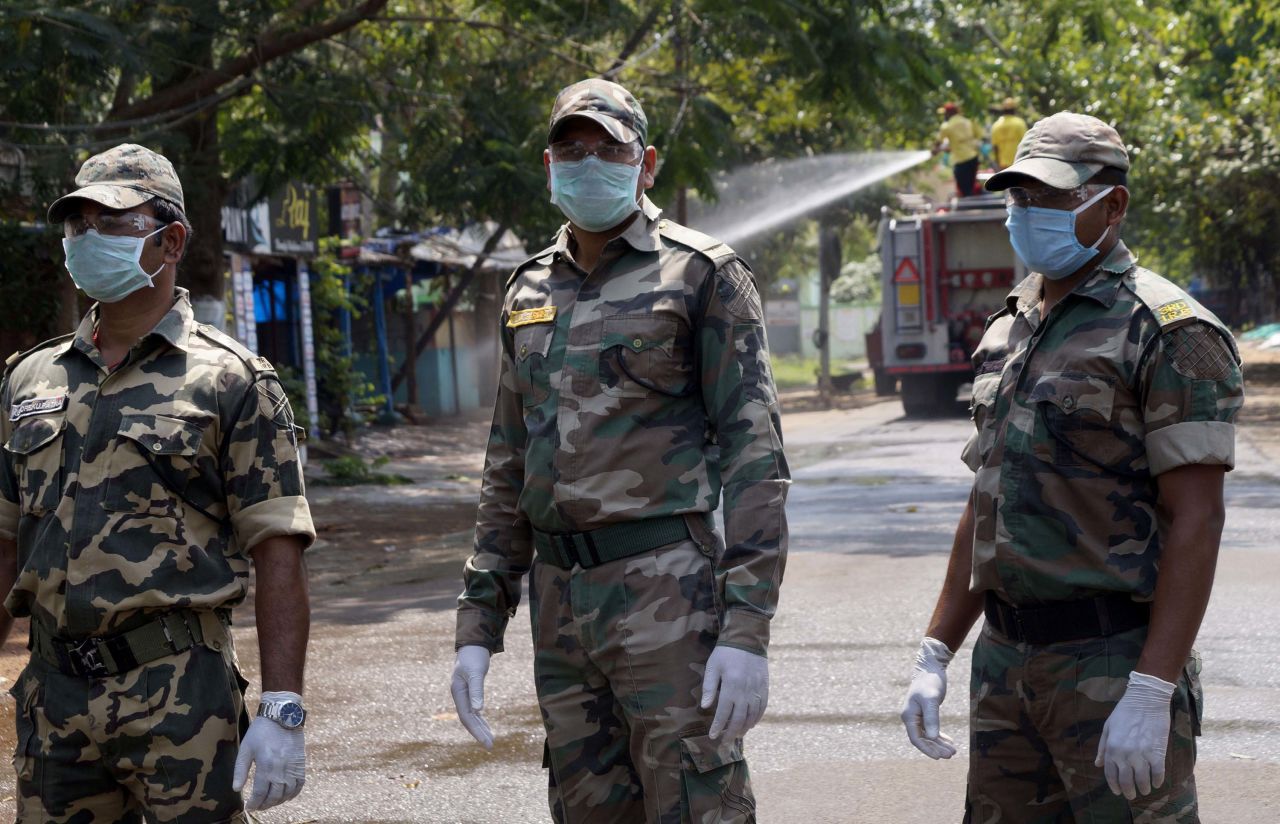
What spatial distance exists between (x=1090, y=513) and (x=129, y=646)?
1.87 metres

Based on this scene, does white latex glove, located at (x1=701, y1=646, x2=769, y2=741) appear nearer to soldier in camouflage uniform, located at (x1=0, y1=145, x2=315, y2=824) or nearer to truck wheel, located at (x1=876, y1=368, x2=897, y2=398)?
soldier in camouflage uniform, located at (x1=0, y1=145, x2=315, y2=824)

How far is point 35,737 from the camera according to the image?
121 inches

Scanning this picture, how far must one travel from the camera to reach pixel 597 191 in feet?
10.8

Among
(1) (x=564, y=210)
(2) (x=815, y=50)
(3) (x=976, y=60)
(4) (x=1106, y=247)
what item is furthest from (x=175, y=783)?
(3) (x=976, y=60)

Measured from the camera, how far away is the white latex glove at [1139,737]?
285cm

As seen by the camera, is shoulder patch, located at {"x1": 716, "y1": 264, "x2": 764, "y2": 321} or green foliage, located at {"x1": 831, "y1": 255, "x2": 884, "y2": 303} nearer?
shoulder patch, located at {"x1": 716, "y1": 264, "x2": 764, "y2": 321}

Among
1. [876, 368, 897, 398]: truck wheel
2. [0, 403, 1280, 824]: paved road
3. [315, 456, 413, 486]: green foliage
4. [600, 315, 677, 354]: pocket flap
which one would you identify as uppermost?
[600, 315, 677, 354]: pocket flap

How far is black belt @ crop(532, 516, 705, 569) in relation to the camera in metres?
3.11

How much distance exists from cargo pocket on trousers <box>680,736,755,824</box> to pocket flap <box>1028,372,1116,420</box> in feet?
2.98

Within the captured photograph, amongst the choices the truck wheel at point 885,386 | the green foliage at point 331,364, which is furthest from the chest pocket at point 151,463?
the truck wheel at point 885,386

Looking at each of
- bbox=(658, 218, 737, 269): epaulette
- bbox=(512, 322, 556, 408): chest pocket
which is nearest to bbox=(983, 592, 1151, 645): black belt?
bbox=(658, 218, 737, 269): epaulette

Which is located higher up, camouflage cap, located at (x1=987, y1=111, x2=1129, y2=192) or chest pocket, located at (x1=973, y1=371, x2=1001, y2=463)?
camouflage cap, located at (x1=987, y1=111, x2=1129, y2=192)

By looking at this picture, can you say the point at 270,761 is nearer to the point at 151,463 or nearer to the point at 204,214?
the point at 151,463


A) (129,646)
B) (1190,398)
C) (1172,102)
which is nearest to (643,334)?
(1190,398)
